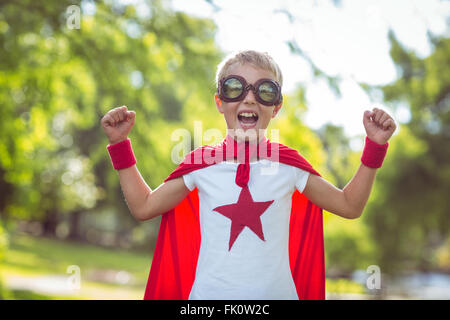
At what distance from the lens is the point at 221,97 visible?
2.18 m

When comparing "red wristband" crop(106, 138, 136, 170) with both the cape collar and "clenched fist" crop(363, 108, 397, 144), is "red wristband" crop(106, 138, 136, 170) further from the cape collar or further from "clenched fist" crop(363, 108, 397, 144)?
"clenched fist" crop(363, 108, 397, 144)

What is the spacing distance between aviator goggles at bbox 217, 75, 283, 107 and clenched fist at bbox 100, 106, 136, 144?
436 millimetres

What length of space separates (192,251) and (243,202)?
1.55 ft

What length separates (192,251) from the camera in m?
2.37

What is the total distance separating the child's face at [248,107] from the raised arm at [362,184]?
0.42 m

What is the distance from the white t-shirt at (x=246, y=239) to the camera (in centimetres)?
199

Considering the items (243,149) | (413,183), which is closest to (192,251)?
(243,149)

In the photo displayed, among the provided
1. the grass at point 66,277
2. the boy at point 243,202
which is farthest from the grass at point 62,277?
the boy at point 243,202

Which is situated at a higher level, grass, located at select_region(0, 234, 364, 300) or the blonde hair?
grass, located at select_region(0, 234, 364, 300)

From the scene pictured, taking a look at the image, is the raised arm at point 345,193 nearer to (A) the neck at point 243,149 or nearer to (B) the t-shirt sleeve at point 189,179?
(A) the neck at point 243,149

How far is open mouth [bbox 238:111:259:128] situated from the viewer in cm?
218

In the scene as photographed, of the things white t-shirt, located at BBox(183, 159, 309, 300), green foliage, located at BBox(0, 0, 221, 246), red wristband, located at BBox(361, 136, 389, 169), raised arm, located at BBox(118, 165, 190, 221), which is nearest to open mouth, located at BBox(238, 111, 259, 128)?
white t-shirt, located at BBox(183, 159, 309, 300)

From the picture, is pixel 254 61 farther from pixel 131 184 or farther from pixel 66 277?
pixel 66 277

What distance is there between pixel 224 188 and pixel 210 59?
4307 millimetres
